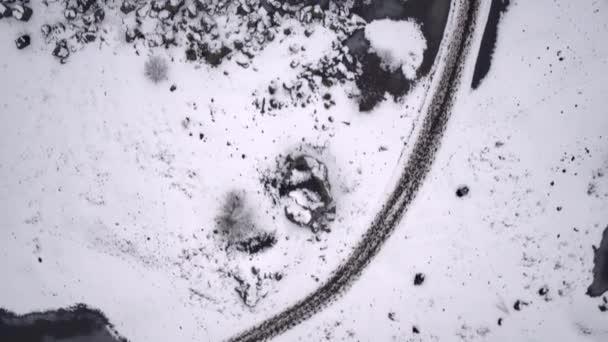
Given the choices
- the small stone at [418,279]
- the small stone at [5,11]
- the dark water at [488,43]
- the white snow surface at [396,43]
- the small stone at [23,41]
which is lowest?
the small stone at [418,279]

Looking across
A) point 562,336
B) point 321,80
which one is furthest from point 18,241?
point 562,336

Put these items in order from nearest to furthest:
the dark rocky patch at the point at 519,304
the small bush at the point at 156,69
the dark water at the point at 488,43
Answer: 1. the small bush at the point at 156,69
2. the dark rocky patch at the point at 519,304
3. the dark water at the point at 488,43

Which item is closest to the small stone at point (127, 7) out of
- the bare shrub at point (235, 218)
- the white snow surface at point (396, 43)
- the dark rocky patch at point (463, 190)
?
the bare shrub at point (235, 218)

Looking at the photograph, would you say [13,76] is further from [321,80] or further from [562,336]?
[562,336]

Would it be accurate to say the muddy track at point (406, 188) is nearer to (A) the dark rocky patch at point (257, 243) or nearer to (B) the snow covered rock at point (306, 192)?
(B) the snow covered rock at point (306, 192)

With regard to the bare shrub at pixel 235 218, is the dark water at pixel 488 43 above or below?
above

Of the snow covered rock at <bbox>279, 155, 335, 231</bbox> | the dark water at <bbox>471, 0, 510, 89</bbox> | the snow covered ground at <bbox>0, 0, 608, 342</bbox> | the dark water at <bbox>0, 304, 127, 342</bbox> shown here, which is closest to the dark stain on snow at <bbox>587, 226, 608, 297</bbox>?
the snow covered ground at <bbox>0, 0, 608, 342</bbox>

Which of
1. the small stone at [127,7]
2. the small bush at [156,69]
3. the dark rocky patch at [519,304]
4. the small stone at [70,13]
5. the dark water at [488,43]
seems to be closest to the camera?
the small stone at [127,7]
